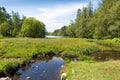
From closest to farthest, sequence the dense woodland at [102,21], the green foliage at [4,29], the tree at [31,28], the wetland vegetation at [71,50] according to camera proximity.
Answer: the wetland vegetation at [71,50]
the dense woodland at [102,21]
the green foliage at [4,29]
the tree at [31,28]

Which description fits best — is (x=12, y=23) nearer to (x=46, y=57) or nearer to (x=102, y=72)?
(x=46, y=57)

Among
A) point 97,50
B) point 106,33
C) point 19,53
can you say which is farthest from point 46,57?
point 106,33

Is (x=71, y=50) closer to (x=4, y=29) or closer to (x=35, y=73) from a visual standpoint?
(x=35, y=73)

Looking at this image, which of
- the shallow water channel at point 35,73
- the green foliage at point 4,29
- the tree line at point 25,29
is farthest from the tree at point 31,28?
the shallow water channel at point 35,73

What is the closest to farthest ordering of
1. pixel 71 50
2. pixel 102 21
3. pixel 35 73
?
1. pixel 35 73
2. pixel 71 50
3. pixel 102 21

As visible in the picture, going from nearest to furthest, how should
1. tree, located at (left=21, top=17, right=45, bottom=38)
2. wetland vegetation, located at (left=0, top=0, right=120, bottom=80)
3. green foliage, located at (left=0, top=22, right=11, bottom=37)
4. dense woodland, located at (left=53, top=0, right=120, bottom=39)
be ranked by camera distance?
wetland vegetation, located at (left=0, top=0, right=120, bottom=80), dense woodland, located at (left=53, top=0, right=120, bottom=39), green foliage, located at (left=0, top=22, right=11, bottom=37), tree, located at (left=21, top=17, right=45, bottom=38)

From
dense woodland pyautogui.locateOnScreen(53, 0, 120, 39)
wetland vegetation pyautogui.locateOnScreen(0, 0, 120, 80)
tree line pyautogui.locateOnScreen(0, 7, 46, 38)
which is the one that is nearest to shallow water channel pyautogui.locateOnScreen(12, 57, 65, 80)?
wetland vegetation pyautogui.locateOnScreen(0, 0, 120, 80)

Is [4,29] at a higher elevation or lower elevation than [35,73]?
higher

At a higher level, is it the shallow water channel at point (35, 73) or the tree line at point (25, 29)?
the tree line at point (25, 29)

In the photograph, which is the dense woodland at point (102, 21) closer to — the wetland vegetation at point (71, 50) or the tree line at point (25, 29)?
the wetland vegetation at point (71, 50)

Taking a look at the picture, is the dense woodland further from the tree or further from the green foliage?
the green foliage

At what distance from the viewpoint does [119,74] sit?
834 inches

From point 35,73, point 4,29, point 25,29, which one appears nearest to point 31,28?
point 25,29

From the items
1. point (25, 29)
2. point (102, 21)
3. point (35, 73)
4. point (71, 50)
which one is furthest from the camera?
point (25, 29)
